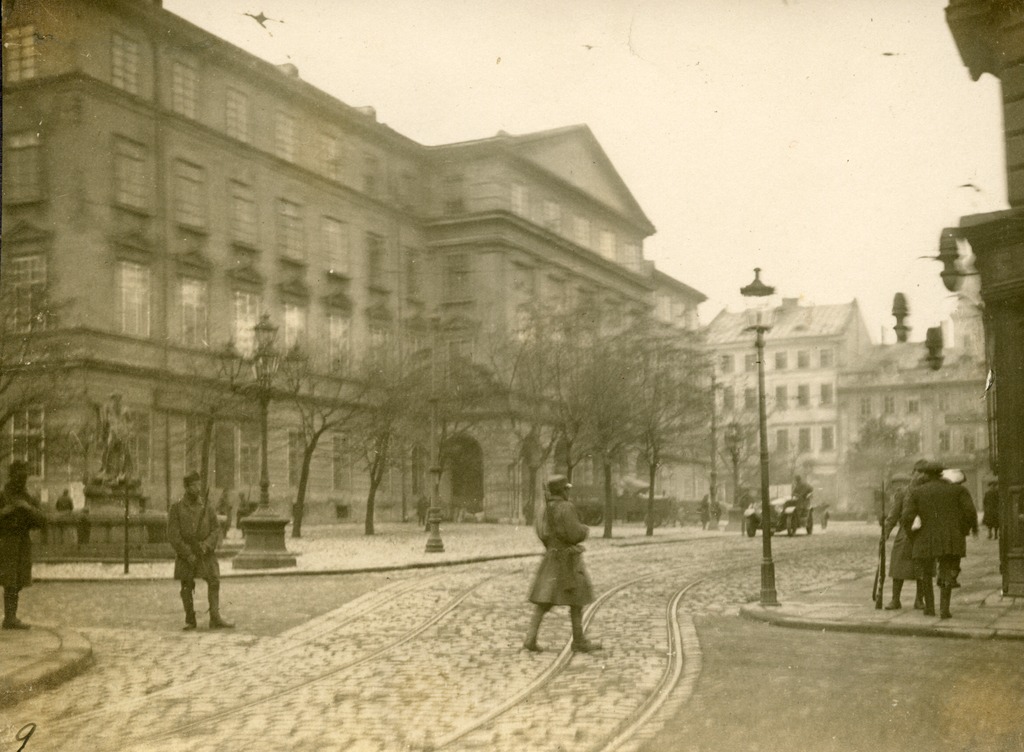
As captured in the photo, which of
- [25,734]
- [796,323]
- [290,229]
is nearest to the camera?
[25,734]

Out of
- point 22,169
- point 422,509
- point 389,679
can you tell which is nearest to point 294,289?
point 22,169

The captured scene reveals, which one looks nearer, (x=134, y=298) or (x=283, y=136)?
(x=134, y=298)

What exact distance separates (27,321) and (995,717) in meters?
12.6

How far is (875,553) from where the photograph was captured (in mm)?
28359

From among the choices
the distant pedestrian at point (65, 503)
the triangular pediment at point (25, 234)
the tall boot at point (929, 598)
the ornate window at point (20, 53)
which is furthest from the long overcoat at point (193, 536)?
the distant pedestrian at point (65, 503)

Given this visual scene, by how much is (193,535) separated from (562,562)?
14.1 ft

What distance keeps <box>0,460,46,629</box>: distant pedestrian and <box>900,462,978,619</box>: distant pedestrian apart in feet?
30.5

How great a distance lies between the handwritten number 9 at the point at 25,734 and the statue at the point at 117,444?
12.6 m

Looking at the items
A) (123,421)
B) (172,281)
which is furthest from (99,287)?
(123,421)

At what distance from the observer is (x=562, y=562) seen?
11.1 meters

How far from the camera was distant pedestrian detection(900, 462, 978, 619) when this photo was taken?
13.0 m

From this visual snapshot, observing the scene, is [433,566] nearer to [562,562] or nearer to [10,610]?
[10,610]

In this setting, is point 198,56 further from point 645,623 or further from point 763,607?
point 763,607

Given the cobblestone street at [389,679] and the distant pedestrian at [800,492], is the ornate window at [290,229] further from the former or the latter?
the distant pedestrian at [800,492]
